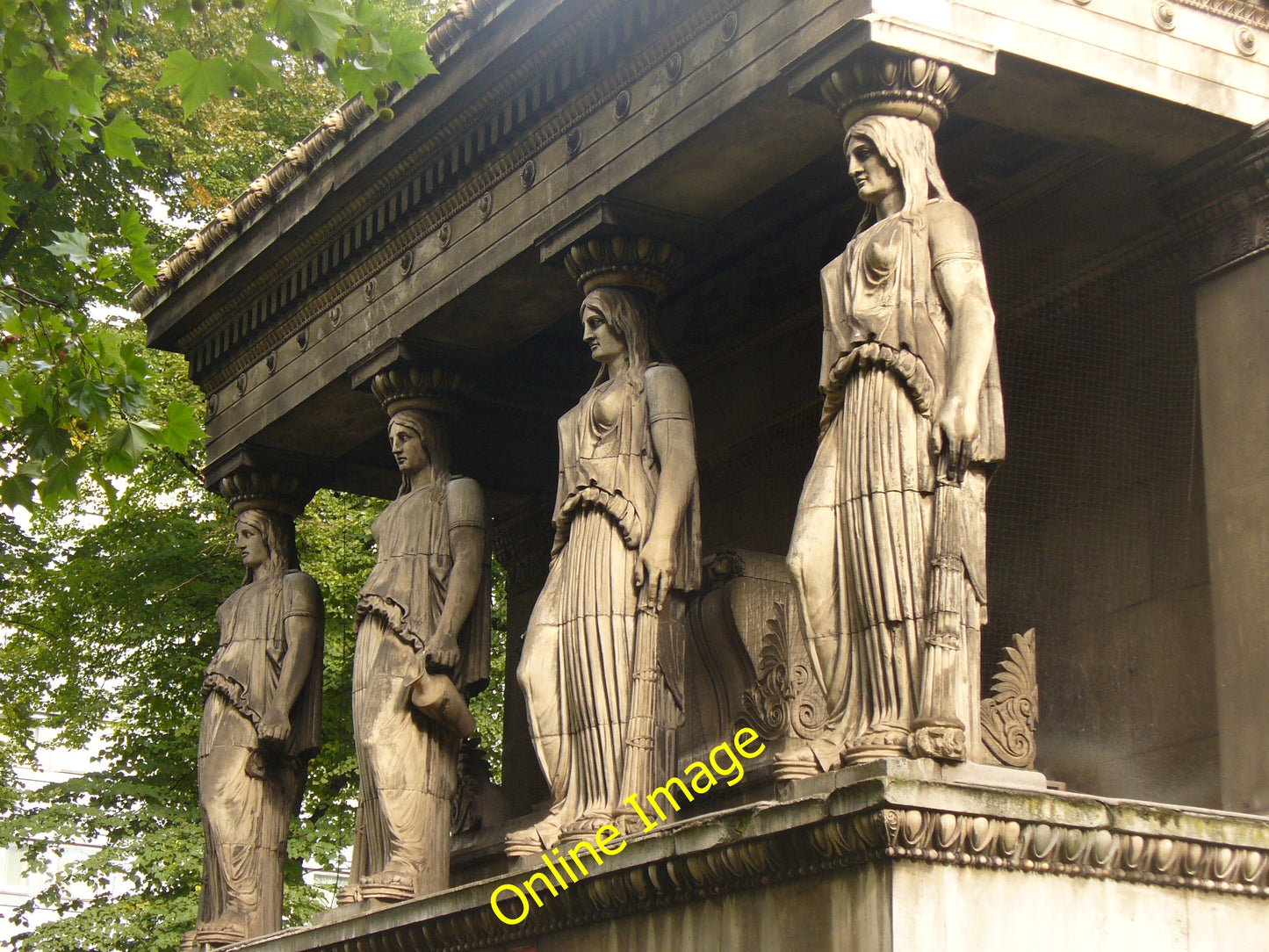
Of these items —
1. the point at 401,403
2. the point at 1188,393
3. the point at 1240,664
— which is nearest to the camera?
the point at 1240,664

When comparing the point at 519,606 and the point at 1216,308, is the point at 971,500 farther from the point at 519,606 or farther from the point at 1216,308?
the point at 519,606

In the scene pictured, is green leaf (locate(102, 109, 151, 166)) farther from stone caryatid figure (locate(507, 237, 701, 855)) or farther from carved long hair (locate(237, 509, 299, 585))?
carved long hair (locate(237, 509, 299, 585))

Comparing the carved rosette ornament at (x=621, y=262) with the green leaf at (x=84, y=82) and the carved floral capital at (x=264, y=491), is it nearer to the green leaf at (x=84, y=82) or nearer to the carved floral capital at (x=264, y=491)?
the green leaf at (x=84, y=82)

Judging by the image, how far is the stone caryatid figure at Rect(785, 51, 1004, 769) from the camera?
9.84 metres

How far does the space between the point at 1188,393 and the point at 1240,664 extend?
6.58 ft

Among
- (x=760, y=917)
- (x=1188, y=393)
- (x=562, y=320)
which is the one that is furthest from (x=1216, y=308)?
(x=562, y=320)

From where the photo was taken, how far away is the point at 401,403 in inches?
589

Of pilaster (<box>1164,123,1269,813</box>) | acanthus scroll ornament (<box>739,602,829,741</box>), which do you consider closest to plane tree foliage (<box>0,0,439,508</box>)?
acanthus scroll ornament (<box>739,602,829,741</box>)

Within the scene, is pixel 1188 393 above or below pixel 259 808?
above

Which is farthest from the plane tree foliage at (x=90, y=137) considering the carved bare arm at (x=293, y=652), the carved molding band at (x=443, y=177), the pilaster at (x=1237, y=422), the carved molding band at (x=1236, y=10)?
the pilaster at (x=1237, y=422)

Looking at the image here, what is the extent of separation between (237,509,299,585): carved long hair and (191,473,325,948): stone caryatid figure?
0.14 meters

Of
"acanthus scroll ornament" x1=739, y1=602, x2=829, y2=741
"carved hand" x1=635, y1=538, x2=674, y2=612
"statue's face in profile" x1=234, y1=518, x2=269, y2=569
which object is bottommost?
"acanthus scroll ornament" x1=739, y1=602, x2=829, y2=741

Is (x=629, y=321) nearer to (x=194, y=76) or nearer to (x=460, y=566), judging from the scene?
(x=460, y=566)

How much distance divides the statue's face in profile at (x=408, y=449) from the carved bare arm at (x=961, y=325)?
526 centimetres
